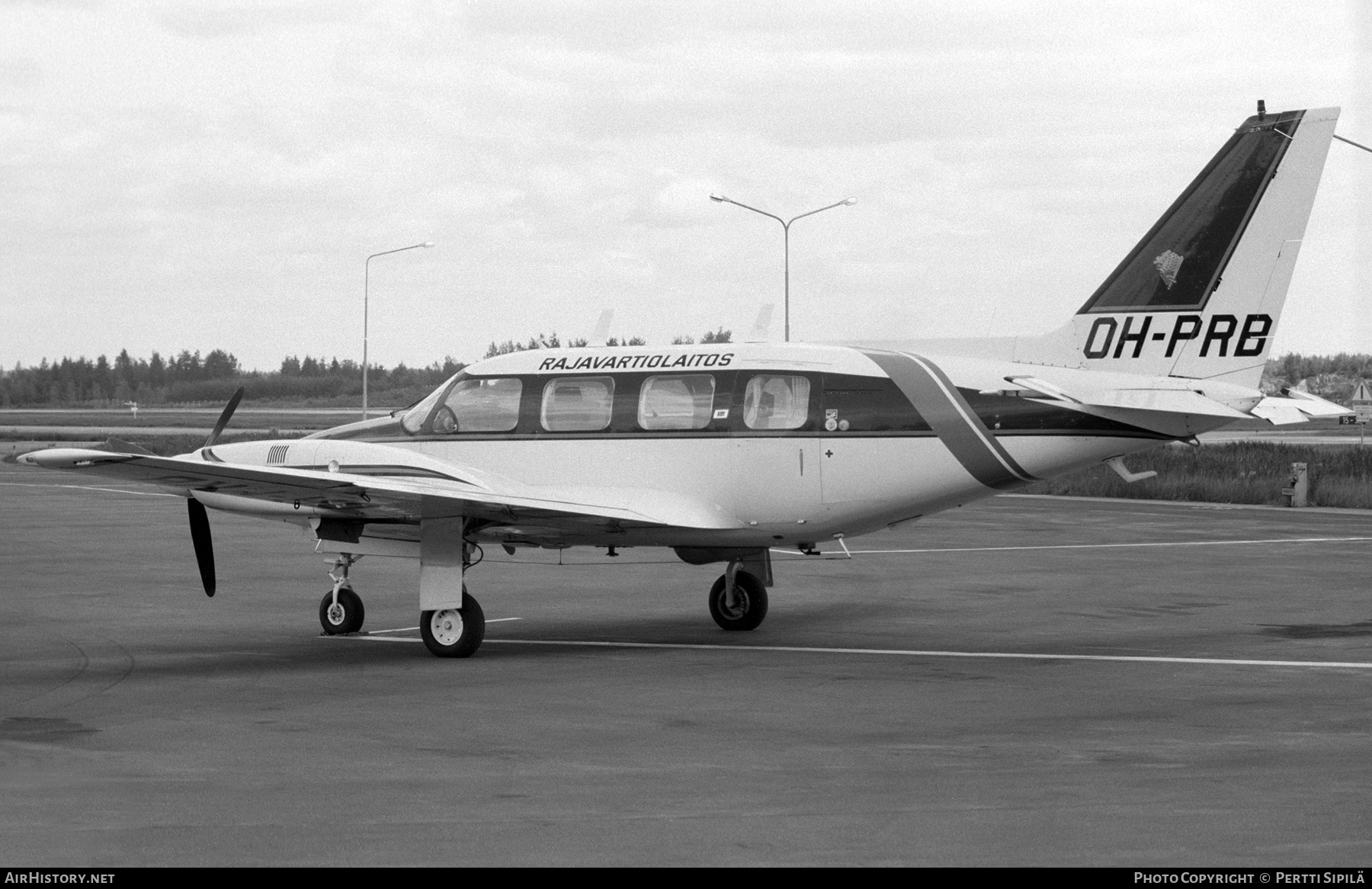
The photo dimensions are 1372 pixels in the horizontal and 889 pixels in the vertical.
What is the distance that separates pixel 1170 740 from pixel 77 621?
1354 cm

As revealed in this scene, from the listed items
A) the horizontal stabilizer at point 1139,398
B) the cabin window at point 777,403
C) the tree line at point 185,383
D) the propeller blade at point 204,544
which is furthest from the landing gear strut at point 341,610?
the tree line at point 185,383

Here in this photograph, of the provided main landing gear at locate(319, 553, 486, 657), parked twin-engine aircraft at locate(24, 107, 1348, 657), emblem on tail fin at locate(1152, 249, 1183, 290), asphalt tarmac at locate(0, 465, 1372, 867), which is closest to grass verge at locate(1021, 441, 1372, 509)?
asphalt tarmac at locate(0, 465, 1372, 867)

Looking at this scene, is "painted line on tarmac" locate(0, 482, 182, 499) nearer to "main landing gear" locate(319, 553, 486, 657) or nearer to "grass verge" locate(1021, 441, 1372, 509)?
"grass verge" locate(1021, 441, 1372, 509)

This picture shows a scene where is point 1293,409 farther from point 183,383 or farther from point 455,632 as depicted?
point 183,383

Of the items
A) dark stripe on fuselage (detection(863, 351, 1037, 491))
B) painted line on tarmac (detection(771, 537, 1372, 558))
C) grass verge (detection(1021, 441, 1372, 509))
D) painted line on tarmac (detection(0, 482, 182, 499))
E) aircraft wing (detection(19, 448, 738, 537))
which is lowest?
painted line on tarmac (detection(0, 482, 182, 499))

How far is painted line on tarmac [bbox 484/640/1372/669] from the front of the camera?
50.4 ft

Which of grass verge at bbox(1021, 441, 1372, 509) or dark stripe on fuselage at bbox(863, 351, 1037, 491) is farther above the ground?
dark stripe on fuselage at bbox(863, 351, 1037, 491)

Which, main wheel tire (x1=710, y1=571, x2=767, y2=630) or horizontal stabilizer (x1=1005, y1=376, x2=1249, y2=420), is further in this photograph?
main wheel tire (x1=710, y1=571, x2=767, y2=630)

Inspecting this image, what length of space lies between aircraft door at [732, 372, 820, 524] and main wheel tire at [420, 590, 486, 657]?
10.5 ft

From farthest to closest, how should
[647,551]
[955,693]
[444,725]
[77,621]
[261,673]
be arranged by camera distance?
[647,551] → [77,621] → [261,673] → [955,693] → [444,725]

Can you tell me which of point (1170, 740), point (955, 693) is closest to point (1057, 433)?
point (955, 693)

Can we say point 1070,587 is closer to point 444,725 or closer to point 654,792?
point 444,725

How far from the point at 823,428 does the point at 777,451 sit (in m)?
0.57

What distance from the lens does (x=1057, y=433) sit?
645 inches
